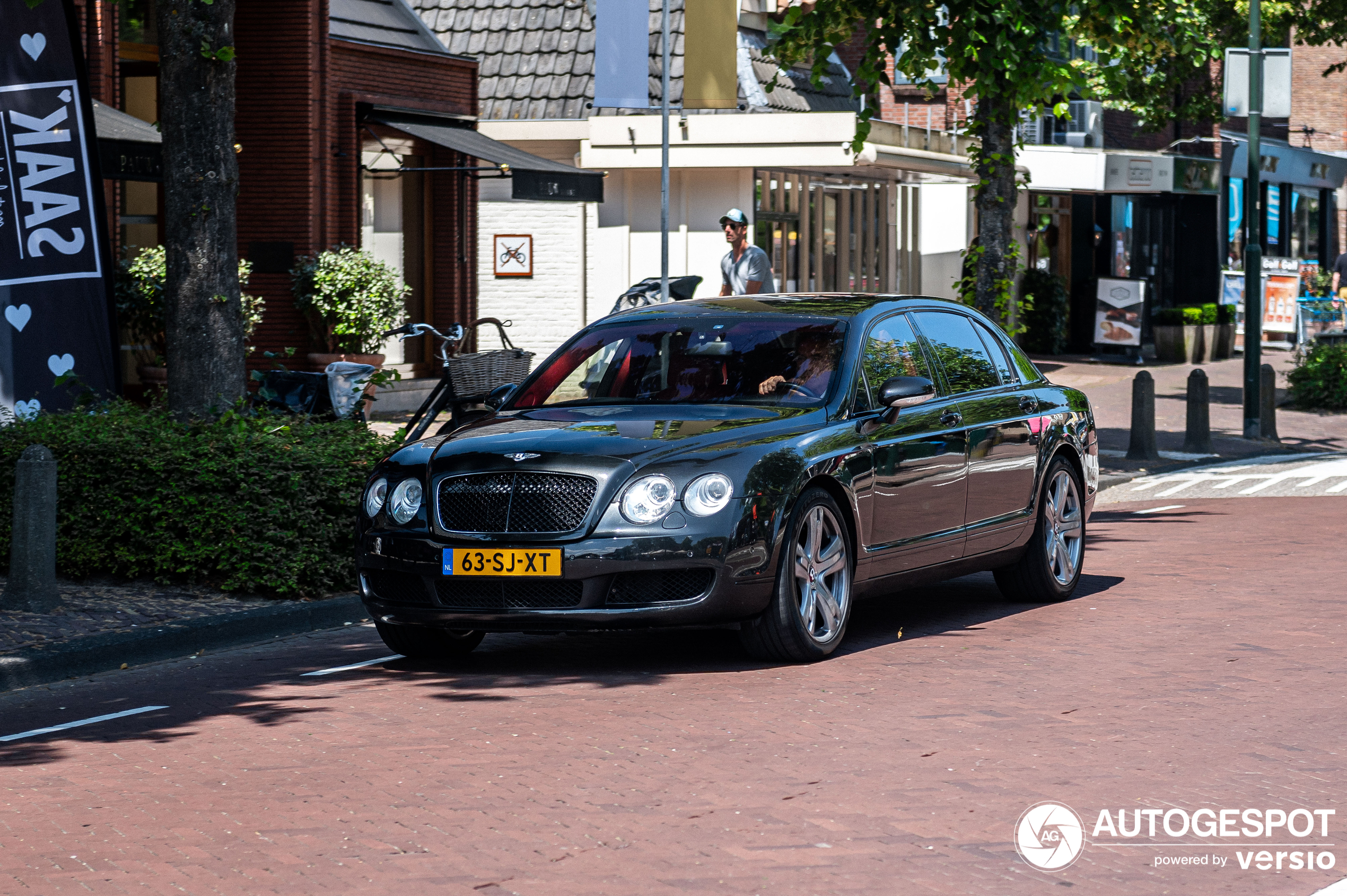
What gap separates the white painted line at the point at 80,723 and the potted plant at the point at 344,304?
40.7 ft

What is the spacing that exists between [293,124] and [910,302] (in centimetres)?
1213

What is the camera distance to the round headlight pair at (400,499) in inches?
317

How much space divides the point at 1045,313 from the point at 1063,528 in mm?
25498

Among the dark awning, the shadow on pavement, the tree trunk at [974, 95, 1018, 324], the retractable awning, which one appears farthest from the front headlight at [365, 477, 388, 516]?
the retractable awning

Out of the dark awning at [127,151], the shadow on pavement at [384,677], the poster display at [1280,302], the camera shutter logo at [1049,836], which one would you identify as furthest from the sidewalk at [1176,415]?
the camera shutter logo at [1049,836]

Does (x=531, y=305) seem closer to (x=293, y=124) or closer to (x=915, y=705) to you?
(x=293, y=124)

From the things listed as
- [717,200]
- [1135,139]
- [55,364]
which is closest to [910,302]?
[55,364]

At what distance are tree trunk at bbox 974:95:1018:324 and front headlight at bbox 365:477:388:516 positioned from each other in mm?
10439

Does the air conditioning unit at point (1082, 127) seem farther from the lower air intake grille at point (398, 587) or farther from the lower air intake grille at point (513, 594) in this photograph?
the lower air intake grille at point (513, 594)

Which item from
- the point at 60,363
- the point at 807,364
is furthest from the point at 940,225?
the point at 807,364

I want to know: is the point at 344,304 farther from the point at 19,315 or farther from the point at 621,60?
the point at 19,315

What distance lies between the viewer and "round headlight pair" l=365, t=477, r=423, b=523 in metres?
8.05

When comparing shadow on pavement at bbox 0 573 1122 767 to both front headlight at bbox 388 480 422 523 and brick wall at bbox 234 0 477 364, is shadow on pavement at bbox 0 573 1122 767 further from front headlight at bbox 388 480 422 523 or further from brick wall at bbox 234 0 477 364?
brick wall at bbox 234 0 477 364

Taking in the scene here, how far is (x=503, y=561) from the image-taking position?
7711mm
